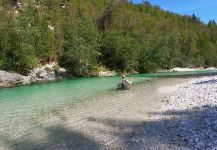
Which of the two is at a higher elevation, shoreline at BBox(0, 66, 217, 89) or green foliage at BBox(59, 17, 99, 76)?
green foliage at BBox(59, 17, 99, 76)

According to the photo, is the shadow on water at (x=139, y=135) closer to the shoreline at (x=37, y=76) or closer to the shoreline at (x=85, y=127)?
the shoreline at (x=85, y=127)

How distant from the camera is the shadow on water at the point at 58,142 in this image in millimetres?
17844

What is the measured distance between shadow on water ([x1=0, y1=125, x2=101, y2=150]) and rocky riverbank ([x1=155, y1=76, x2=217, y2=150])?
4.34 meters

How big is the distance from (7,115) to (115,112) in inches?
343

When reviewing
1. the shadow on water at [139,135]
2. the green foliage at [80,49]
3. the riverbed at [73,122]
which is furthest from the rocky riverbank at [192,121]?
the green foliage at [80,49]

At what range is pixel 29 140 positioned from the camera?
19.4 m

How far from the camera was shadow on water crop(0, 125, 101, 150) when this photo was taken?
17.8 meters

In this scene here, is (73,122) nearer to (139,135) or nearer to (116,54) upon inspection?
(139,135)

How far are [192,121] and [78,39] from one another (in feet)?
216

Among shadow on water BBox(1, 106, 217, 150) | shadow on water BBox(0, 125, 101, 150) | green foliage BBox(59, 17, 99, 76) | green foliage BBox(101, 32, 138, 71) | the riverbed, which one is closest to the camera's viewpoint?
shadow on water BBox(1, 106, 217, 150)

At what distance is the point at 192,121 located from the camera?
20828 millimetres

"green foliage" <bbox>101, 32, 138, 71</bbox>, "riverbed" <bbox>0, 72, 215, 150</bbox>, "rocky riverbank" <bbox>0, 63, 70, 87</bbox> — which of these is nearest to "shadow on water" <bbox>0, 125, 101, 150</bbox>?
"riverbed" <bbox>0, 72, 215, 150</bbox>

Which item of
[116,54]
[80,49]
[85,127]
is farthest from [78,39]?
[85,127]

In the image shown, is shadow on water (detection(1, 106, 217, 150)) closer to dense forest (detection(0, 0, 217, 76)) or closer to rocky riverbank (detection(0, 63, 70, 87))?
rocky riverbank (detection(0, 63, 70, 87))
